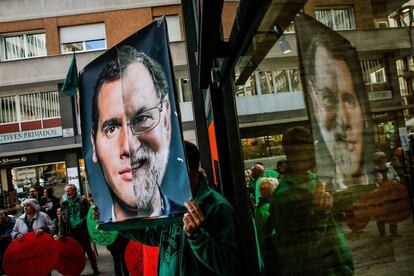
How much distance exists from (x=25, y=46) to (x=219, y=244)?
20.1 m

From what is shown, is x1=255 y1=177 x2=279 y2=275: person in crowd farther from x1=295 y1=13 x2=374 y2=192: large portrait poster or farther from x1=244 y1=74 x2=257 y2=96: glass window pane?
x1=295 y1=13 x2=374 y2=192: large portrait poster

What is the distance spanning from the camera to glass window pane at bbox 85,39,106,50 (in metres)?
19.4

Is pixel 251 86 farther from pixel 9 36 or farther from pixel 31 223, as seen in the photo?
pixel 9 36

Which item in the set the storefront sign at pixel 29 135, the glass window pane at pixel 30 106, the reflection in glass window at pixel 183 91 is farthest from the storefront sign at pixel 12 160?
the reflection in glass window at pixel 183 91

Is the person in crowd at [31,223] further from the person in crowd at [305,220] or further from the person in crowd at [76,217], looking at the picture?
the person in crowd at [305,220]

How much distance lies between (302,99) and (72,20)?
791 inches

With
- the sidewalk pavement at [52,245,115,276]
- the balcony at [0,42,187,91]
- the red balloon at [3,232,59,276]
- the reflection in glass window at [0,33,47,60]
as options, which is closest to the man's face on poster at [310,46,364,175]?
the red balloon at [3,232,59,276]

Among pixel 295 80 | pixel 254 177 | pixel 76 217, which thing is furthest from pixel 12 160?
pixel 295 80

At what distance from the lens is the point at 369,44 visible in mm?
550

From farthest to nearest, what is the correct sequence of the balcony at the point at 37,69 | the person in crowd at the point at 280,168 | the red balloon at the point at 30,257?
the balcony at the point at 37,69, the red balloon at the point at 30,257, the person in crowd at the point at 280,168

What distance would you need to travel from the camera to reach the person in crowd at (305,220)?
0.74 meters

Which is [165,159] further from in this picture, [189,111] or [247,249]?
[189,111]

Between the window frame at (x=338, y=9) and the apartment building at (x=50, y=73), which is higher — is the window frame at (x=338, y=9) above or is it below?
below

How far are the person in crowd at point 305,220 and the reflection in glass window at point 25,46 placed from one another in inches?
797
